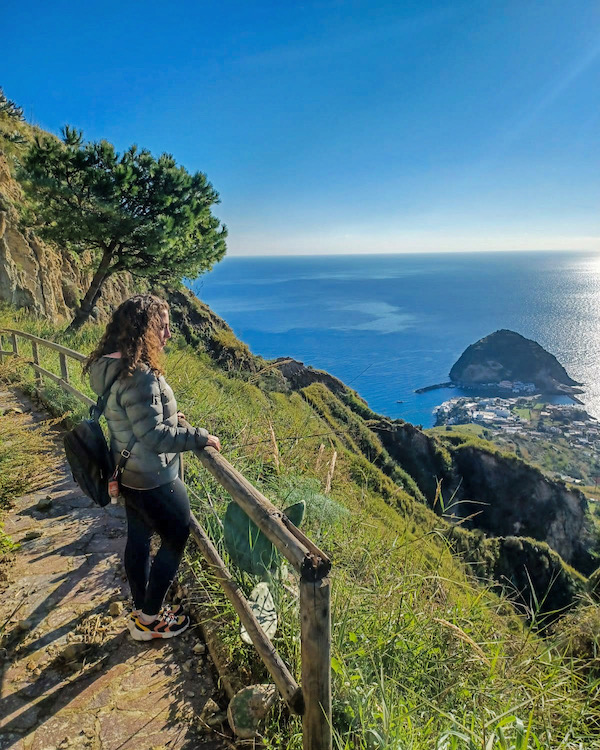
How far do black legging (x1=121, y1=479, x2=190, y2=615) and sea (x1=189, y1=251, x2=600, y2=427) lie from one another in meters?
32.5

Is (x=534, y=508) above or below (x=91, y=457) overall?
below

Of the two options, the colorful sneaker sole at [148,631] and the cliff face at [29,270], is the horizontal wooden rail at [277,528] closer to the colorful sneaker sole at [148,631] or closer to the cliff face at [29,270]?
the colorful sneaker sole at [148,631]

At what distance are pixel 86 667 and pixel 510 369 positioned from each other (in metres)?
91.1

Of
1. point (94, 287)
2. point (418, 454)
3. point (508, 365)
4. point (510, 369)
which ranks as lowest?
point (510, 369)

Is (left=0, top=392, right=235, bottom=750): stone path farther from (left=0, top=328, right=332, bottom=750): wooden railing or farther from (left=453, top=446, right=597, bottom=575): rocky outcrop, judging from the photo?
(left=453, top=446, right=597, bottom=575): rocky outcrop

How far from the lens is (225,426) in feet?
14.0

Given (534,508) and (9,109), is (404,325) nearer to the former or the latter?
(534,508)

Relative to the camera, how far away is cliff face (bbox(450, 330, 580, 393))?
80812 millimetres

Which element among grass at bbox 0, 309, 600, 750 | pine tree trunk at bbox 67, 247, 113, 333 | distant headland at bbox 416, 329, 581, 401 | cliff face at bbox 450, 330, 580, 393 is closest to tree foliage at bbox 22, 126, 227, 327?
pine tree trunk at bbox 67, 247, 113, 333

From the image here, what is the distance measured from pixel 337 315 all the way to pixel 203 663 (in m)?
113

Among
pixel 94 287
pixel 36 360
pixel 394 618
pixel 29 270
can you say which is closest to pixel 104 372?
pixel 394 618

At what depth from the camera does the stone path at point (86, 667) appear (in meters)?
1.82

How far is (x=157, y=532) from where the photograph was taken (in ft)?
7.06

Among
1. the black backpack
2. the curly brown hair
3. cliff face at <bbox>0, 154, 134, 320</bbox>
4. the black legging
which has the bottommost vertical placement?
the black legging
